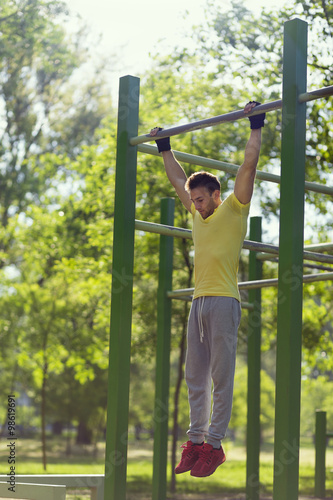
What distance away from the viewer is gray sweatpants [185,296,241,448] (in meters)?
3.69

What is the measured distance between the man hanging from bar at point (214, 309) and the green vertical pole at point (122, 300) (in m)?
0.35

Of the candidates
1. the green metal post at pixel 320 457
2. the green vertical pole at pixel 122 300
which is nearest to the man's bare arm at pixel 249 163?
the green vertical pole at pixel 122 300

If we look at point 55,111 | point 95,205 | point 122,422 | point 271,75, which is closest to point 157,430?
point 122,422

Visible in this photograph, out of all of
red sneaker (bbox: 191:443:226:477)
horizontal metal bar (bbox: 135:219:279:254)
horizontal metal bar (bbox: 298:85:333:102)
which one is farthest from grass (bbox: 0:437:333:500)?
horizontal metal bar (bbox: 298:85:333:102)

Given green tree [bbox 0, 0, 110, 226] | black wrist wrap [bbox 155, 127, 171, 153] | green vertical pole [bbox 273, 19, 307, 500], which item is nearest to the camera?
green vertical pole [bbox 273, 19, 307, 500]

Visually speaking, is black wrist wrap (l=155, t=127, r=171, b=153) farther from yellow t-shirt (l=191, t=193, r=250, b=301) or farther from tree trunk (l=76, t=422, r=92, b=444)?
tree trunk (l=76, t=422, r=92, b=444)

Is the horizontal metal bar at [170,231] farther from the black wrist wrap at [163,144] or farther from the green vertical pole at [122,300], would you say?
the black wrist wrap at [163,144]

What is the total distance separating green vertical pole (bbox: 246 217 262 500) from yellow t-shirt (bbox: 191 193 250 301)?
10.7 feet

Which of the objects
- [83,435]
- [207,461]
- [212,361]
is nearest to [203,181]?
[212,361]

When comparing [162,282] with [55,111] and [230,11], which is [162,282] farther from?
[55,111]

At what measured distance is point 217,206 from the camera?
155 inches

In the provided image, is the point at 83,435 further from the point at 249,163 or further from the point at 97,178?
the point at 249,163

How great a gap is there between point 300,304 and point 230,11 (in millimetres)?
11685

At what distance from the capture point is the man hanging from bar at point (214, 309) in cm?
367
